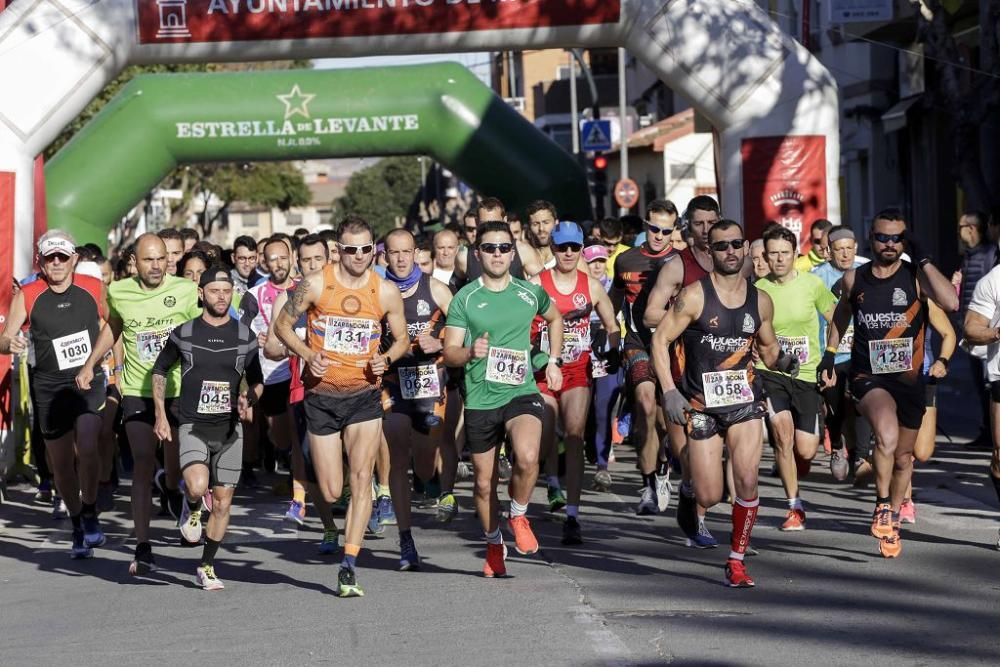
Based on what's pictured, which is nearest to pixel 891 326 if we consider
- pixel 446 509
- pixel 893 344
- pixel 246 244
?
pixel 893 344

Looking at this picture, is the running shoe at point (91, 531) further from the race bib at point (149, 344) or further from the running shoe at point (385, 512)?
the running shoe at point (385, 512)

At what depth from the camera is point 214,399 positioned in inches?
367

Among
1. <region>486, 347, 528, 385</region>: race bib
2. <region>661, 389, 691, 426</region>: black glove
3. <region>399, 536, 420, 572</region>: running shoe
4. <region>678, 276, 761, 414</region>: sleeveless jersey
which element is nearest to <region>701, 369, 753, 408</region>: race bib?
<region>678, 276, 761, 414</region>: sleeveless jersey

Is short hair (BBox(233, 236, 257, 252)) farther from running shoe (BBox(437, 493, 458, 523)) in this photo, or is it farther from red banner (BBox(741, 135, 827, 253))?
running shoe (BBox(437, 493, 458, 523))

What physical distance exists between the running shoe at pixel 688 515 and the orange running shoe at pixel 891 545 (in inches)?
40.6

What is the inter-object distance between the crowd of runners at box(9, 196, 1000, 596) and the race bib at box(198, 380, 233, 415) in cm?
1

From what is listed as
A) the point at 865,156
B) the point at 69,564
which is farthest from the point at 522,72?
the point at 69,564

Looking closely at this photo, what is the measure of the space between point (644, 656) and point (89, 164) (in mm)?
15886

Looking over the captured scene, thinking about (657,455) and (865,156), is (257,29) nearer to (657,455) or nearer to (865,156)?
(657,455)

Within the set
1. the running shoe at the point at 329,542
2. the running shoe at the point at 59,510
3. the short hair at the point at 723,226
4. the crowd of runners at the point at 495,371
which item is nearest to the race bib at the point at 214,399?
the crowd of runners at the point at 495,371

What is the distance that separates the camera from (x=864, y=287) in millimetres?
9602

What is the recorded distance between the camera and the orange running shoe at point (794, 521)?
10344 mm

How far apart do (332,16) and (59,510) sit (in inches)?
195

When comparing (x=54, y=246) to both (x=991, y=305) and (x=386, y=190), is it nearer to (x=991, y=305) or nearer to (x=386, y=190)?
(x=991, y=305)
